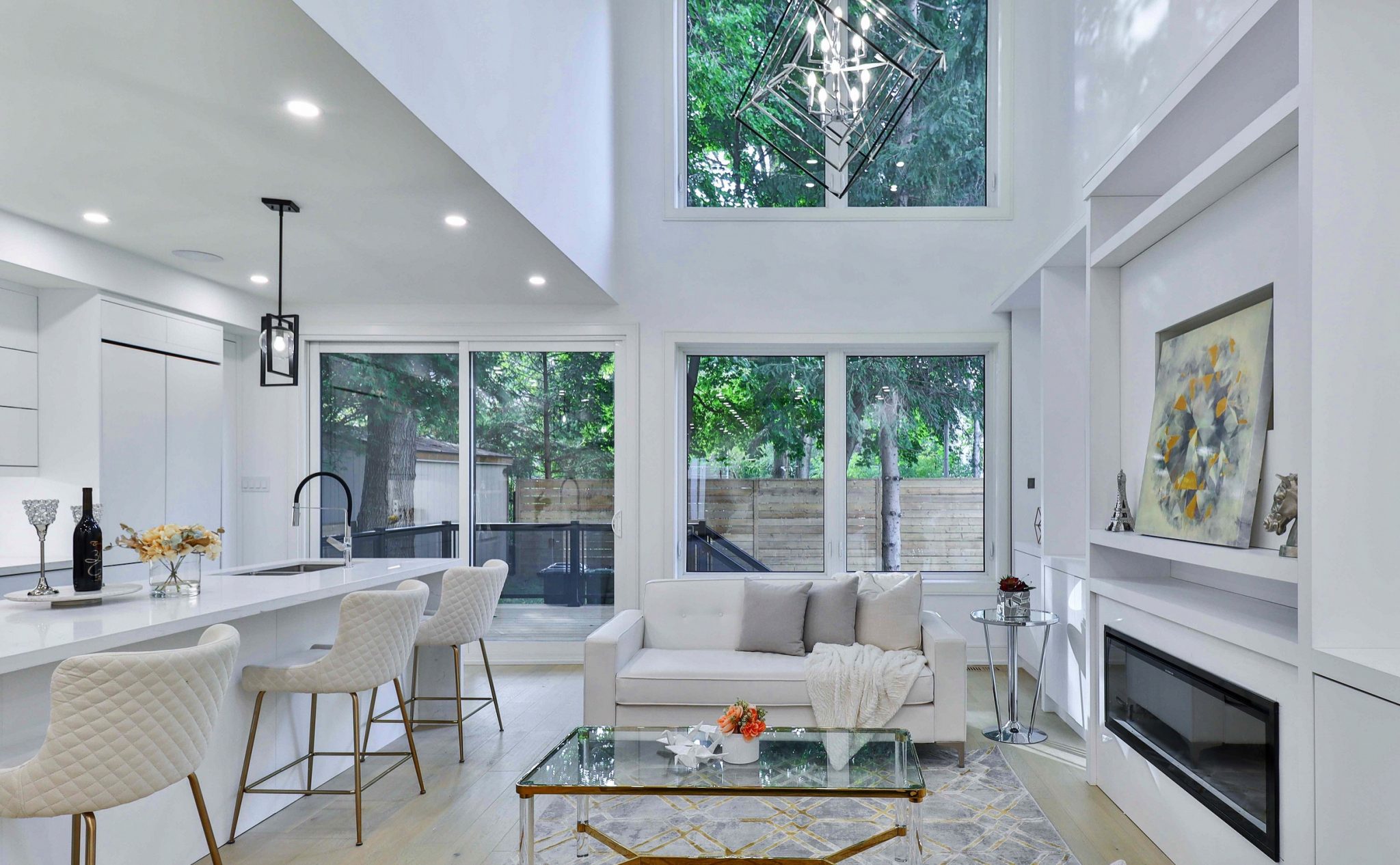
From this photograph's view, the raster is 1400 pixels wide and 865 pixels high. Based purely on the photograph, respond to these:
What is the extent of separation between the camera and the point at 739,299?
5.88 metres

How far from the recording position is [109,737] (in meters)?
2.00

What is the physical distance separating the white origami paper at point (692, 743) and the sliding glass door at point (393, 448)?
339 centimetres

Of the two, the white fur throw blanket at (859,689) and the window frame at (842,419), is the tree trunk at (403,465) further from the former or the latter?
the white fur throw blanket at (859,689)

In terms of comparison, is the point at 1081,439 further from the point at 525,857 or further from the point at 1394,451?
the point at 525,857

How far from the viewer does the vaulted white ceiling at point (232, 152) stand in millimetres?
2135

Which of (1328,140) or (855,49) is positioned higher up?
(855,49)

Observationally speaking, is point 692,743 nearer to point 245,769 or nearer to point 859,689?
point 859,689

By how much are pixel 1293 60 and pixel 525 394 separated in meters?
4.64

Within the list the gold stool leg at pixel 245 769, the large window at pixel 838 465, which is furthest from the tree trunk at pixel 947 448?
the gold stool leg at pixel 245 769

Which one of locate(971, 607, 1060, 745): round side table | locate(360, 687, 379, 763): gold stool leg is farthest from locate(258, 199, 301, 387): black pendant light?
locate(971, 607, 1060, 745): round side table

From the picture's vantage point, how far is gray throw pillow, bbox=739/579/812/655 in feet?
13.9

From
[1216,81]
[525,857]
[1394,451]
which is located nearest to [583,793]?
[525,857]

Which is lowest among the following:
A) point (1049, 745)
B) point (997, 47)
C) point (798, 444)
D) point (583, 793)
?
point (1049, 745)

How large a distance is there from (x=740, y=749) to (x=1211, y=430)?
1.81 metres
